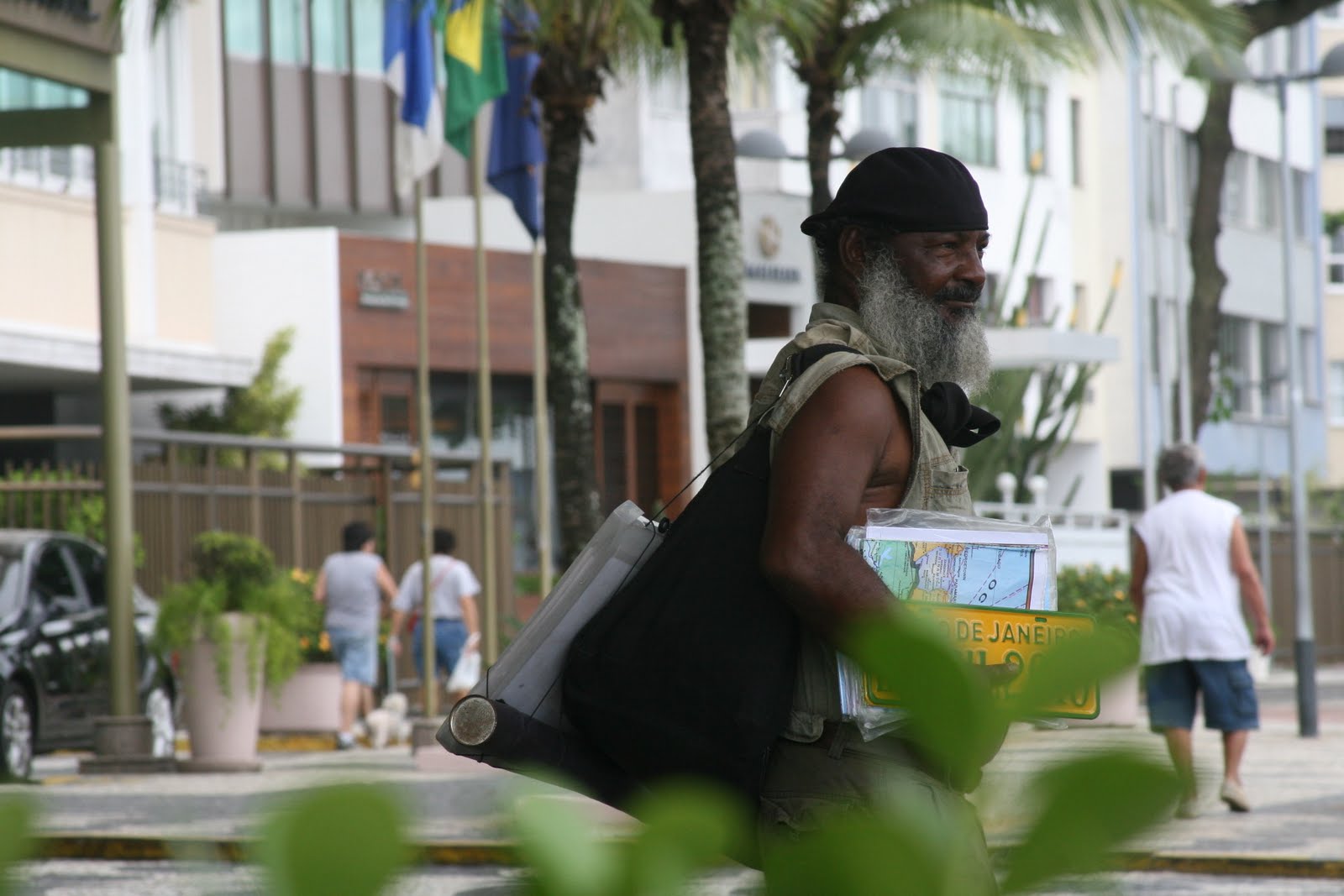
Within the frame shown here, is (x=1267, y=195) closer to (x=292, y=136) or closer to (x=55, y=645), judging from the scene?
(x=292, y=136)

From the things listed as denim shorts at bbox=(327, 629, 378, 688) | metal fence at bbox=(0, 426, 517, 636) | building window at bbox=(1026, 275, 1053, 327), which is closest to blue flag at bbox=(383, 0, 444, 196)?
denim shorts at bbox=(327, 629, 378, 688)

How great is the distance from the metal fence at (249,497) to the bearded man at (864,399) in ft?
54.1

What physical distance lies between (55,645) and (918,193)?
13446 millimetres

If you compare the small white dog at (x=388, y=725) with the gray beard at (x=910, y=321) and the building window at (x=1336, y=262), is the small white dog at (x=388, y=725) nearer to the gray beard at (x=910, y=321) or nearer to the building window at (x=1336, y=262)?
the gray beard at (x=910, y=321)

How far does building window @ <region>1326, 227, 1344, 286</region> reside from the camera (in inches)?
2114

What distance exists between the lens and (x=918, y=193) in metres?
2.91

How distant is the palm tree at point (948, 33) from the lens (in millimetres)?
15359

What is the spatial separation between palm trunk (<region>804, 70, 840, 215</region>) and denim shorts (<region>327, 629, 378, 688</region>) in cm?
473

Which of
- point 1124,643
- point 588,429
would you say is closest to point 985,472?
point 588,429

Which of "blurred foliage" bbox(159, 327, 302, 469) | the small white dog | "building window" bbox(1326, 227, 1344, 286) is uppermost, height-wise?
"building window" bbox(1326, 227, 1344, 286)

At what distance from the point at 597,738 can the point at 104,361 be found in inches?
479

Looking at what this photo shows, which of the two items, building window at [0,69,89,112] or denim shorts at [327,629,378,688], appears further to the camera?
building window at [0,69,89,112]

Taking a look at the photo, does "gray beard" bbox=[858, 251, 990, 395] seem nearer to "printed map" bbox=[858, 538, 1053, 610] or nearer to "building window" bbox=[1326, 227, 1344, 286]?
"printed map" bbox=[858, 538, 1053, 610]

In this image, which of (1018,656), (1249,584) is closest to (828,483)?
(1018,656)
